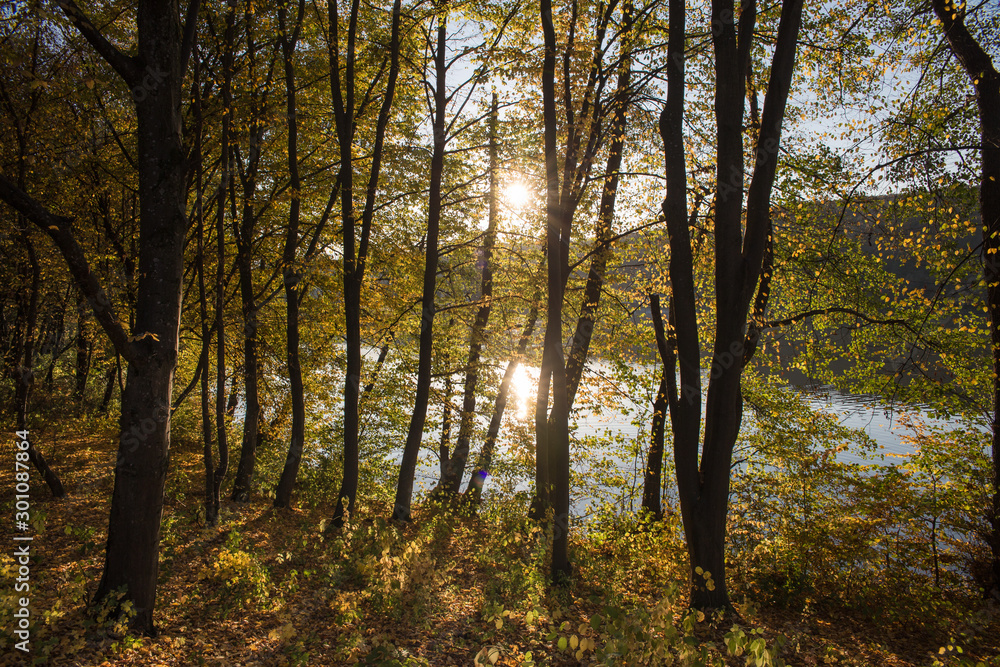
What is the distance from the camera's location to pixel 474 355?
12.9 m

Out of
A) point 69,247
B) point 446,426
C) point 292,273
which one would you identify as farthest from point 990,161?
point 446,426

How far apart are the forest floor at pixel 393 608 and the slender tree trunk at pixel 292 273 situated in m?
1.49

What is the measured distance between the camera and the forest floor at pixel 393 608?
13.4 feet

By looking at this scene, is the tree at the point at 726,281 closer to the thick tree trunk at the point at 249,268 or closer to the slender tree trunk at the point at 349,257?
the slender tree trunk at the point at 349,257

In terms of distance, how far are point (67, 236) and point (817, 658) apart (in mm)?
7538

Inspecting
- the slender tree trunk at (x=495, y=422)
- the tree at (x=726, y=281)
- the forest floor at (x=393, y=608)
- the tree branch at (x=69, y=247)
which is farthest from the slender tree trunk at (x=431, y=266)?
the tree branch at (x=69, y=247)

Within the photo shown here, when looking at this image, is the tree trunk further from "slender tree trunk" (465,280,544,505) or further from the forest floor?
"slender tree trunk" (465,280,544,505)

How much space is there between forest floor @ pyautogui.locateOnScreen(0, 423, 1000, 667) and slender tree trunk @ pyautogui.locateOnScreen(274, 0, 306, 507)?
1.49 meters

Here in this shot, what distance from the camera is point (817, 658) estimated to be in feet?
16.7

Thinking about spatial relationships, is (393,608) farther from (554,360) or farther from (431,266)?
(431,266)

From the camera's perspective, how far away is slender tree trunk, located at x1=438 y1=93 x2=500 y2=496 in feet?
40.4

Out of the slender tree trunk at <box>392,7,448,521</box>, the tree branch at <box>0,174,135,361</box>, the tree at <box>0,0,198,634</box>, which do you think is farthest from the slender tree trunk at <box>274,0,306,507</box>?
the tree branch at <box>0,174,135,361</box>

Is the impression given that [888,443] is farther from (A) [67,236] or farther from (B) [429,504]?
(A) [67,236]

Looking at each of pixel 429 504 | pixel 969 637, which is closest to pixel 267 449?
pixel 429 504
